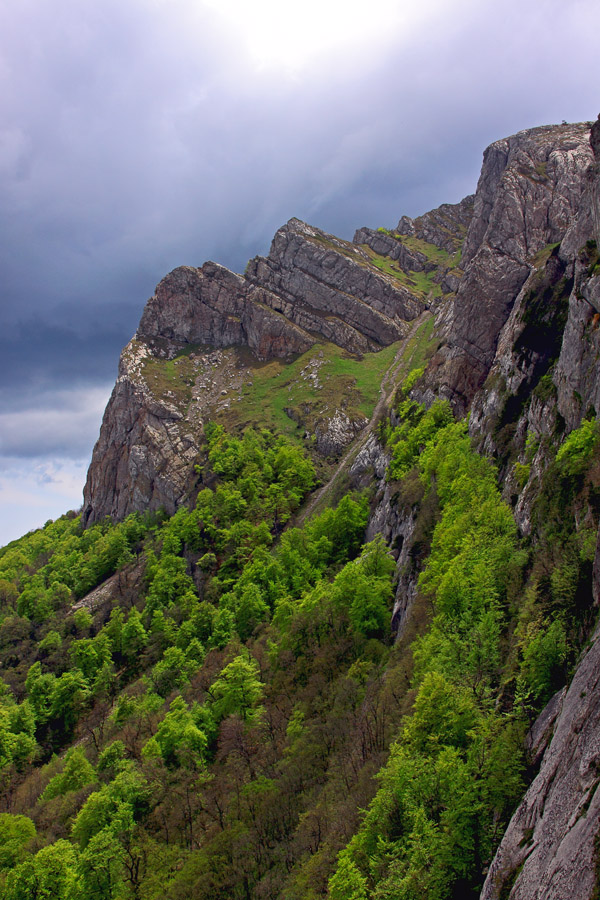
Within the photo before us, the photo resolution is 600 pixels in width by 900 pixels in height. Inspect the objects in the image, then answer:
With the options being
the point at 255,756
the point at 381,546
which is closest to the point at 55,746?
the point at 255,756

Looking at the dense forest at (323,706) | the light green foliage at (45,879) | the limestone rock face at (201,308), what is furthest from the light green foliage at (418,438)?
the limestone rock face at (201,308)

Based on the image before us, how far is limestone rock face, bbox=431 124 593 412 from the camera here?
244 feet

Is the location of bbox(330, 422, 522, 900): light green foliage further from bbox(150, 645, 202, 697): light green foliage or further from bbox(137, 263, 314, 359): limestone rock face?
bbox(137, 263, 314, 359): limestone rock face

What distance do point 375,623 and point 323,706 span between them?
9693mm

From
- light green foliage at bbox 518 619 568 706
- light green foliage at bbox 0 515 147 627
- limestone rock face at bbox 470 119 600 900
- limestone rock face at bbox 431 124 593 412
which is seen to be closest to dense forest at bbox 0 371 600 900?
light green foliage at bbox 518 619 568 706

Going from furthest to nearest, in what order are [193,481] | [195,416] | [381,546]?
[195,416]
[193,481]
[381,546]

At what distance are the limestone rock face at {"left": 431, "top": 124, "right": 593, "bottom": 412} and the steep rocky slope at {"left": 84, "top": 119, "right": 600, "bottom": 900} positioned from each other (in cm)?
31

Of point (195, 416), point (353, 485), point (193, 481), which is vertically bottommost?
point (353, 485)

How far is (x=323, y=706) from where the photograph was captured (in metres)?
42.2

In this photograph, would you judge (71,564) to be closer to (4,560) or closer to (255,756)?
(4,560)

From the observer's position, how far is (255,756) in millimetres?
41875

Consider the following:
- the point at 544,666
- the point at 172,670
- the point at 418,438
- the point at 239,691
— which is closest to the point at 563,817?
the point at 544,666

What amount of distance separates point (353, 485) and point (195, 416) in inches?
2685

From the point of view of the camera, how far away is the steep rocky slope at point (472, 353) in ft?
51.4
